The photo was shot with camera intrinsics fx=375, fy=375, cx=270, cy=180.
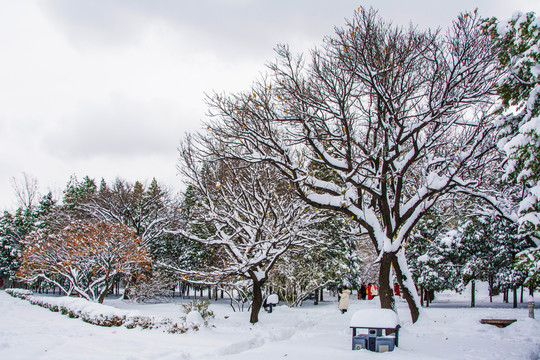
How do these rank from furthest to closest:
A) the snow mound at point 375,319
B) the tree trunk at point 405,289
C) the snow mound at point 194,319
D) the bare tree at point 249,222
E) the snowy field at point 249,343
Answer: the bare tree at point 249,222 < the tree trunk at point 405,289 < the snow mound at point 194,319 < the snow mound at point 375,319 < the snowy field at point 249,343

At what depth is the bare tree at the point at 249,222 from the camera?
13.8 m

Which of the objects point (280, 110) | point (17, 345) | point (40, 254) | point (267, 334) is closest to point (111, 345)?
point (17, 345)

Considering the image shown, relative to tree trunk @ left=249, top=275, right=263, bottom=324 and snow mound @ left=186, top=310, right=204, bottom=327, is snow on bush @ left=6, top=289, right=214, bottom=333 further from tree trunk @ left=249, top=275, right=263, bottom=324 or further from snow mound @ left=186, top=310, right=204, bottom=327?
tree trunk @ left=249, top=275, right=263, bottom=324

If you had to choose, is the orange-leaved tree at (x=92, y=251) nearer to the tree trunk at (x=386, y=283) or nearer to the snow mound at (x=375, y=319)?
the tree trunk at (x=386, y=283)

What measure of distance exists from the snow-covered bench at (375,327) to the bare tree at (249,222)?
477cm

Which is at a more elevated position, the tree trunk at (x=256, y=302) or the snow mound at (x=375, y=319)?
the snow mound at (x=375, y=319)

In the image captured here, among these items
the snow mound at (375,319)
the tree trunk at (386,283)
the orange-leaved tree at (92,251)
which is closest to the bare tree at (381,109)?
the tree trunk at (386,283)

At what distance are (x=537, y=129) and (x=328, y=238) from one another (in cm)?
1604

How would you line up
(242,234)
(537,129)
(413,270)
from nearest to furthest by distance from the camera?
(537,129), (242,234), (413,270)

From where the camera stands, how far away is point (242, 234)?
16.4 meters

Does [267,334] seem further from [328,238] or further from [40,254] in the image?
[40,254]

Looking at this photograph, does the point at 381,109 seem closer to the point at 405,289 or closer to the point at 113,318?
the point at 405,289

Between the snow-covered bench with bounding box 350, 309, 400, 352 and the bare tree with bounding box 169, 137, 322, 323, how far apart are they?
4.77m

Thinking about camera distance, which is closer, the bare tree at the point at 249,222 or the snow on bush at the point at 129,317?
the snow on bush at the point at 129,317
